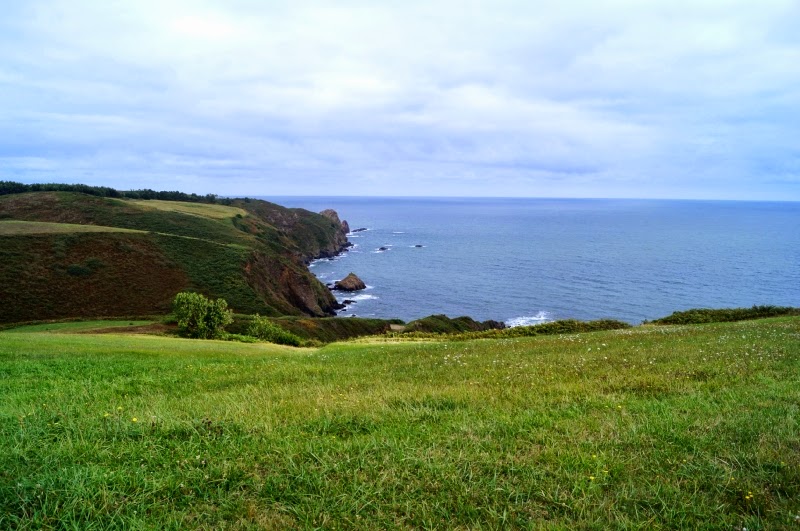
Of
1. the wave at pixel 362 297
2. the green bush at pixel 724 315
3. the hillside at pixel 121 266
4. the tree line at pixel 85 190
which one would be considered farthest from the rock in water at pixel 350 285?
the green bush at pixel 724 315

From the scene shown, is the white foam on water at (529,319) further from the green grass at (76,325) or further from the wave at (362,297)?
the green grass at (76,325)

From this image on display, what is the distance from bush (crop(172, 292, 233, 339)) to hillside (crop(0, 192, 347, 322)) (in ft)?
89.9

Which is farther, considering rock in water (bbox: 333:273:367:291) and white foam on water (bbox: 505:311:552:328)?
rock in water (bbox: 333:273:367:291)

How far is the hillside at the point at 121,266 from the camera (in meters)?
72.1

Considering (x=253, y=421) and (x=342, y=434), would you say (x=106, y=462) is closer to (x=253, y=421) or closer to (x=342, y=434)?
(x=253, y=421)

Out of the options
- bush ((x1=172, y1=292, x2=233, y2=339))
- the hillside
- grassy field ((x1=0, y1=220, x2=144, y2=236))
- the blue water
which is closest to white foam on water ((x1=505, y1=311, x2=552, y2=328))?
the blue water

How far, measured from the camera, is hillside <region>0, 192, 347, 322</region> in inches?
2840

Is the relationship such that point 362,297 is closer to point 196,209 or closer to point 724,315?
point 196,209

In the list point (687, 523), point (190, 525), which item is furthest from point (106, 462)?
point (687, 523)

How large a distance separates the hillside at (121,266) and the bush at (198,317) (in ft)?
89.9

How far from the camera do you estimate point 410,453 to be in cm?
665

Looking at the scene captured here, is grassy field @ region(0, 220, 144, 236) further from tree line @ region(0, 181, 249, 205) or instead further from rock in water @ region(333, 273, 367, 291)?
rock in water @ region(333, 273, 367, 291)

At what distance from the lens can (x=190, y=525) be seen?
509 cm

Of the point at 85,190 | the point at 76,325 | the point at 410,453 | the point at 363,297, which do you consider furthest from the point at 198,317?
the point at 85,190
